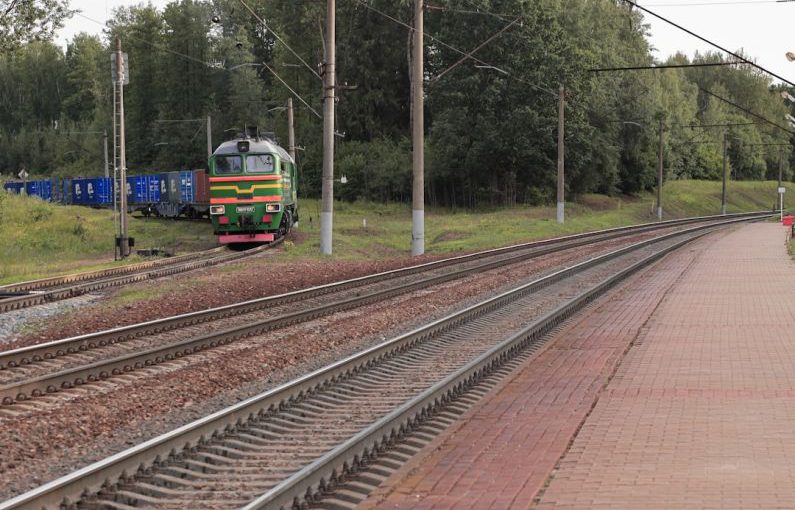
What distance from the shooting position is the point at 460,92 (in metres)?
64.3

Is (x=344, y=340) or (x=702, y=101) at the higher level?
(x=702, y=101)

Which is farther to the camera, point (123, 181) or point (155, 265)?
point (123, 181)

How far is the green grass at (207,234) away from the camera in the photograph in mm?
32188

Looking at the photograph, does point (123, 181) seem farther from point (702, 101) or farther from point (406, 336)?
point (702, 101)

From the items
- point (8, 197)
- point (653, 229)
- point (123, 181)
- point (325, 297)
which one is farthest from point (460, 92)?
point (325, 297)

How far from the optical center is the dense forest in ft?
208

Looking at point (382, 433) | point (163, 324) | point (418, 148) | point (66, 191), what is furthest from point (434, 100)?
point (382, 433)

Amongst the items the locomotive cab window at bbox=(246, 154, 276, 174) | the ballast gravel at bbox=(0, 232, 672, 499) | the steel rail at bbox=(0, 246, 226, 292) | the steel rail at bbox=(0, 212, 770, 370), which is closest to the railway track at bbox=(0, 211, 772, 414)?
the steel rail at bbox=(0, 212, 770, 370)

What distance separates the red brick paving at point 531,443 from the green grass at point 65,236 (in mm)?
20472

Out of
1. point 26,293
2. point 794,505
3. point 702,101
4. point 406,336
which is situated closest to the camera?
point 794,505

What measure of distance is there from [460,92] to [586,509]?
59.8 meters

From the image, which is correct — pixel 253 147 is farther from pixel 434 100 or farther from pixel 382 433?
pixel 434 100

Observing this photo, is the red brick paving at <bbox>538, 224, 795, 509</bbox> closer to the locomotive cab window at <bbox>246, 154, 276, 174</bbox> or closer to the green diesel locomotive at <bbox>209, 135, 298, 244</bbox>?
the green diesel locomotive at <bbox>209, 135, 298, 244</bbox>

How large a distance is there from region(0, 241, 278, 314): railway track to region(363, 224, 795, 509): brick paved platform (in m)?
9.64
